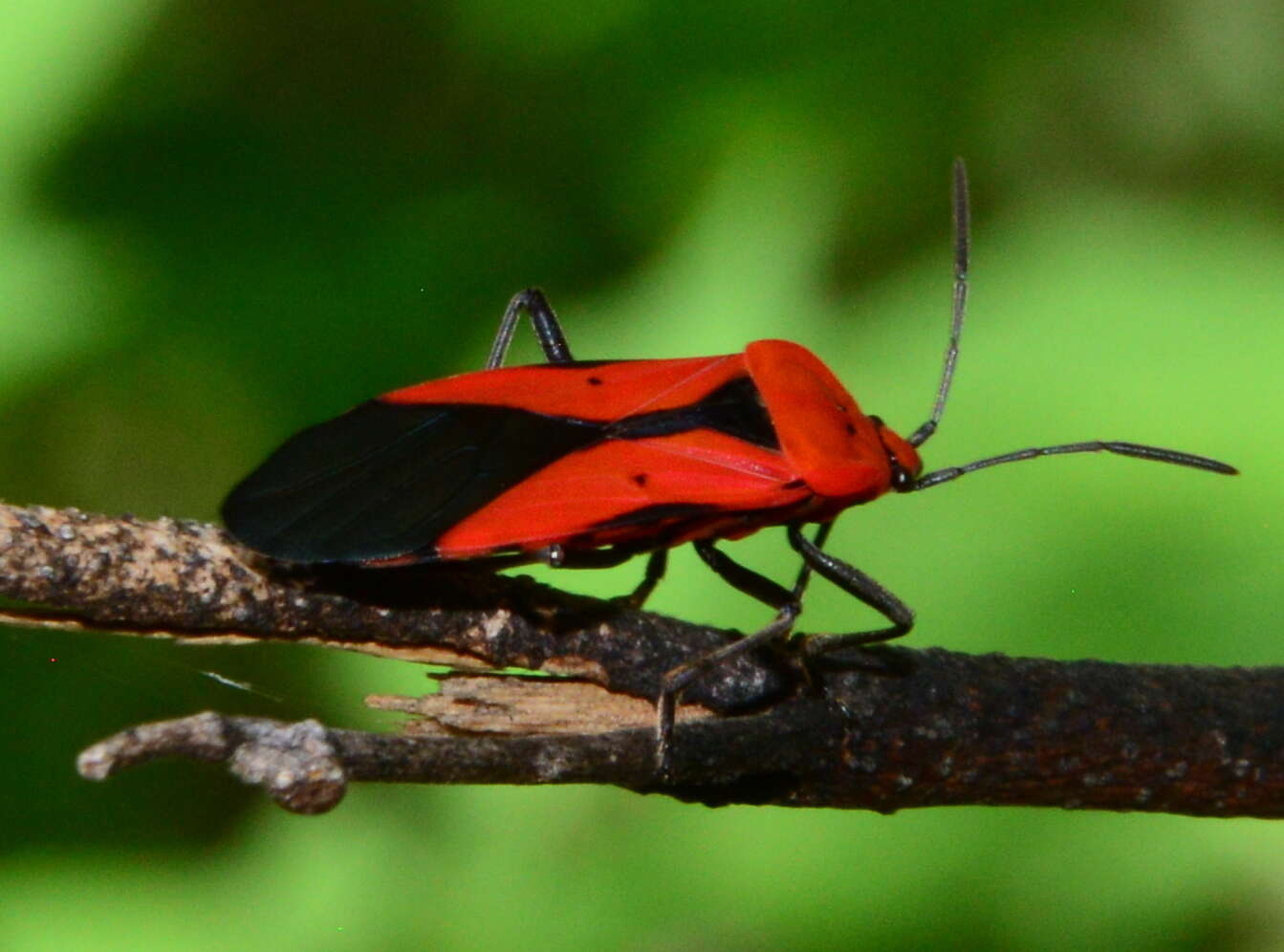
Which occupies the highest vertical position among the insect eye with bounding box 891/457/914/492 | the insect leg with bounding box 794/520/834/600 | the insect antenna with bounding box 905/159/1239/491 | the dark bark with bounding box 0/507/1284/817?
the insect antenna with bounding box 905/159/1239/491

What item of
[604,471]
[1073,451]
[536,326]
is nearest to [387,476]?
[604,471]

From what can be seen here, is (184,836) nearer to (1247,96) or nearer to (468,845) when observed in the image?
(468,845)

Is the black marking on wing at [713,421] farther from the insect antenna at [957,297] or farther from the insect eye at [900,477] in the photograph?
the insect antenna at [957,297]

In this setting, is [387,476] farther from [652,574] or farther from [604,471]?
[652,574]

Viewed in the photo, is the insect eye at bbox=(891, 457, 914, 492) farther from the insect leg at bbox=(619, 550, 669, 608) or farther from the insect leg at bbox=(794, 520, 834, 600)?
the insect leg at bbox=(619, 550, 669, 608)

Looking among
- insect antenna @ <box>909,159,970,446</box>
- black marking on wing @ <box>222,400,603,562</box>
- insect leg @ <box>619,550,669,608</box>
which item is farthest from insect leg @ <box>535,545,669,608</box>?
insect antenna @ <box>909,159,970,446</box>

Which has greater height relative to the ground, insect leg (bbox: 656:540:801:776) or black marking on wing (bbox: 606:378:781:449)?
black marking on wing (bbox: 606:378:781:449)

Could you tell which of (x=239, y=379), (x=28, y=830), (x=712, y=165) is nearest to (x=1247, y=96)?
(x=712, y=165)
